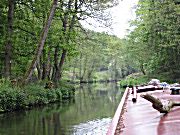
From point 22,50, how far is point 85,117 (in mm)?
9340

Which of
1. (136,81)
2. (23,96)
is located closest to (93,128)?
(23,96)

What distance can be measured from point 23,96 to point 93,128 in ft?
20.5

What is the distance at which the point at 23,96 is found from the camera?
16.1 metres

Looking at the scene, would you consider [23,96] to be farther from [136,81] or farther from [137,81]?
[136,81]

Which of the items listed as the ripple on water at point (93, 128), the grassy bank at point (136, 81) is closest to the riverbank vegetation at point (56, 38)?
the grassy bank at point (136, 81)

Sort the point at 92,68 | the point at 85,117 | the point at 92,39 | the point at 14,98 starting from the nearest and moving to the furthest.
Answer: the point at 85,117 → the point at 14,98 → the point at 92,39 → the point at 92,68

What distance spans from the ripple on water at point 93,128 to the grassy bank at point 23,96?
177 inches

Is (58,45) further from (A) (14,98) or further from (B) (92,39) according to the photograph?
(A) (14,98)

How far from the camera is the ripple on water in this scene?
10.2 m

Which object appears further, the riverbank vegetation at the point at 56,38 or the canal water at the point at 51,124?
the riverbank vegetation at the point at 56,38

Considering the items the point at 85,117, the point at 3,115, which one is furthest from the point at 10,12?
the point at 85,117

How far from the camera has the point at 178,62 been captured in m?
31.1

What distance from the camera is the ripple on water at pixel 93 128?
10186mm

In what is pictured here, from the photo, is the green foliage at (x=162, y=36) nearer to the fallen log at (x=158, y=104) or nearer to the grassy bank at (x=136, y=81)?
the grassy bank at (x=136, y=81)
